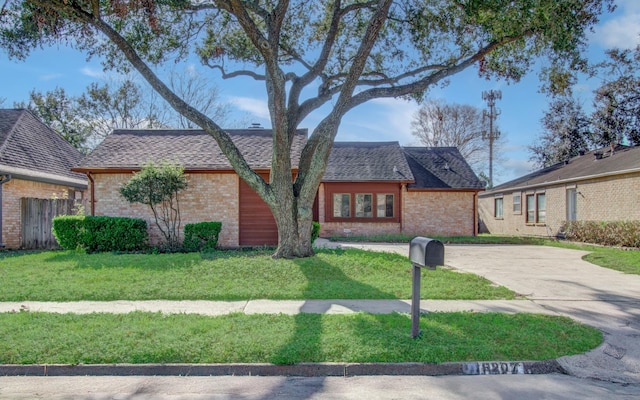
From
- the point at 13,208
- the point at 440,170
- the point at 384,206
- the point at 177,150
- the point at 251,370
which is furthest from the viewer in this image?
the point at 440,170

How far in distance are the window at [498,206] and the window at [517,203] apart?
5.78 feet

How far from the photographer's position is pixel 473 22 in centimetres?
1100

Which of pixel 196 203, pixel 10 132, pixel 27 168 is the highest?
pixel 10 132

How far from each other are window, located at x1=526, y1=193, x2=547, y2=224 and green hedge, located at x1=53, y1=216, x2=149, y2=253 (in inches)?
815

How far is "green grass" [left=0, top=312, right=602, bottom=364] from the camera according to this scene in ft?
14.4

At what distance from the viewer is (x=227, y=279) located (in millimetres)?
8367

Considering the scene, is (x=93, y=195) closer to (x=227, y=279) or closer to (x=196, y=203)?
(x=196, y=203)

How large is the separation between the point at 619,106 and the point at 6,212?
34636 millimetres

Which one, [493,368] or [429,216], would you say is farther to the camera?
[429,216]

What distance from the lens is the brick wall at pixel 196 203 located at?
14.2 meters

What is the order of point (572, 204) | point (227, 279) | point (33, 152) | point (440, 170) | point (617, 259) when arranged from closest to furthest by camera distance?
point (227, 279) → point (617, 259) → point (33, 152) → point (572, 204) → point (440, 170)

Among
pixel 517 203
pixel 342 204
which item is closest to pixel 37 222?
pixel 342 204

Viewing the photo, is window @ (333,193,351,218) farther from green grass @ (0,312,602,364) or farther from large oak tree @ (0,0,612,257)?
green grass @ (0,312,602,364)

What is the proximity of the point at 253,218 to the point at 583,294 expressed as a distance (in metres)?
10.1
